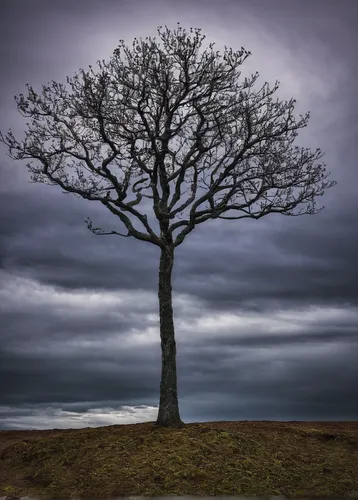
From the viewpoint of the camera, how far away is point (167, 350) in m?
19.7

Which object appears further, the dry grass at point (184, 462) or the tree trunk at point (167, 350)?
the tree trunk at point (167, 350)

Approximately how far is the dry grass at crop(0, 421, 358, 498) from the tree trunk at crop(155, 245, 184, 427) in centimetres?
65

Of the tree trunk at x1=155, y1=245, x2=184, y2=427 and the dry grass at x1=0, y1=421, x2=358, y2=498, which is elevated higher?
the tree trunk at x1=155, y1=245, x2=184, y2=427

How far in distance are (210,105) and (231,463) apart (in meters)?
13.0

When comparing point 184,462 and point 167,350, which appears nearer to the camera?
point 184,462

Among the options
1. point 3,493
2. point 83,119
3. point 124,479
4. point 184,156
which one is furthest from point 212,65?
point 3,493

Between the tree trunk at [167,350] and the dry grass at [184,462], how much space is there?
652 mm

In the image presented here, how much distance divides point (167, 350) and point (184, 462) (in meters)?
4.89

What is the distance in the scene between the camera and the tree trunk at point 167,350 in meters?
19.2

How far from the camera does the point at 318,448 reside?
18078 millimetres

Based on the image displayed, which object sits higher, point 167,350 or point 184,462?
point 167,350

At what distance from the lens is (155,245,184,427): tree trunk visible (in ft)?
63.0

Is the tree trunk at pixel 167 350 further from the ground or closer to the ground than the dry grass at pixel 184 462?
further from the ground

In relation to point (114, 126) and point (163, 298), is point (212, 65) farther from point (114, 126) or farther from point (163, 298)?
point (163, 298)
